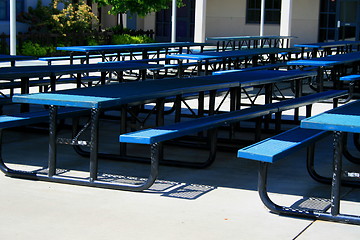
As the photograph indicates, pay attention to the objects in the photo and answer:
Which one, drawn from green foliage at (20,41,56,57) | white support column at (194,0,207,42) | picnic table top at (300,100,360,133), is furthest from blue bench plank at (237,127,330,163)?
green foliage at (20,41,56,57)

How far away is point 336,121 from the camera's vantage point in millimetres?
5148

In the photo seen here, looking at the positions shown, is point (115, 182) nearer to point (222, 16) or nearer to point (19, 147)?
point (19, 147)

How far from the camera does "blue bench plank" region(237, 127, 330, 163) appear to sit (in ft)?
17.2

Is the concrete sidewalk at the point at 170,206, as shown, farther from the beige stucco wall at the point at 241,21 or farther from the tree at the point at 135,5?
the beige stucco wall at the point at 241,21

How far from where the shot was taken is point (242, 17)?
38469 millimetres

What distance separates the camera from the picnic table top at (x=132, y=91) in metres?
5.94

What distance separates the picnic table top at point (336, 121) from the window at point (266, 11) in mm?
32473

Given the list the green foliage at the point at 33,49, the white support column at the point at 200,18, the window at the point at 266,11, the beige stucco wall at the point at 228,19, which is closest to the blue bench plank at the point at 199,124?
the white support column at the point at 200,18

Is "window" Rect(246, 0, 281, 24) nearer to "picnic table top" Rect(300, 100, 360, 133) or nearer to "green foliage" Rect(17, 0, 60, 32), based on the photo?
"green foliage" Rect(17, 0, 60, 32)

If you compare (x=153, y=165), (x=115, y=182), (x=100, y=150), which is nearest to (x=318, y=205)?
(x=153, y=165)

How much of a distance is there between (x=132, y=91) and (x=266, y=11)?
3200 cm

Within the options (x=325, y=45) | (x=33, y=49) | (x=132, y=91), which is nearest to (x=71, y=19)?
(x=33, y=49)

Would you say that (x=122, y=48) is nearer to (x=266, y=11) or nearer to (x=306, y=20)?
(x=306, y=20)

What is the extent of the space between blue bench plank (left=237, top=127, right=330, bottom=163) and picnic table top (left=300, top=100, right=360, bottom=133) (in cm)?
35
